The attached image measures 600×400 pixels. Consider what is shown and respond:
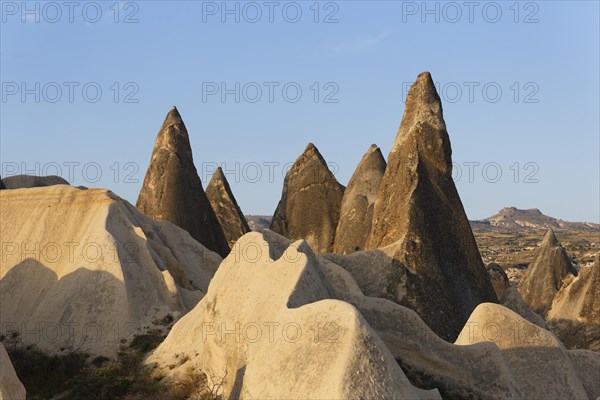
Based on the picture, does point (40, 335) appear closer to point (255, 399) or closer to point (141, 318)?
point (141, 318)

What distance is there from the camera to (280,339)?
13.8 metres

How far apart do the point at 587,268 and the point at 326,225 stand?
29.3 feet

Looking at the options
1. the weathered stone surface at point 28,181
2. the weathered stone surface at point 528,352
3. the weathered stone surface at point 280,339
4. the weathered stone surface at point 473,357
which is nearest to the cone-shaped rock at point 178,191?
the weathered stone surface at point 28,181

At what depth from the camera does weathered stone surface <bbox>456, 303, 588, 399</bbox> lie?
61.0 ft

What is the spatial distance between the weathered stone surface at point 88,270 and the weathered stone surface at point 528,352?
7396 mm

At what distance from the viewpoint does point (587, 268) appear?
34156mm

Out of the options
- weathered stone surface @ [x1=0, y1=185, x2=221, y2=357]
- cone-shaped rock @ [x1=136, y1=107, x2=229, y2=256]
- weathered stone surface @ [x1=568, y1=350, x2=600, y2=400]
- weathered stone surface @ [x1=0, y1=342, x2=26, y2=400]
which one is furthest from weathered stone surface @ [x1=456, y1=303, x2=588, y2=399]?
cone-shaped rock @ [x1=136, y1=107, x2=229, y2=256]

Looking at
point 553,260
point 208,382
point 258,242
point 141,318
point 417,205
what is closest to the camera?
point 208,382

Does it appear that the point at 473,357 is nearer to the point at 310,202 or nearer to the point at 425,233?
the point at 425,233

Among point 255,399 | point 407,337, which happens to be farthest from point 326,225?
point 255,399

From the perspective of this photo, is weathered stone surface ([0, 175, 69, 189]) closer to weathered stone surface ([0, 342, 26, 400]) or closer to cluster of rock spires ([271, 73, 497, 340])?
cluster of rock spires ([271, 73, 497, 340])

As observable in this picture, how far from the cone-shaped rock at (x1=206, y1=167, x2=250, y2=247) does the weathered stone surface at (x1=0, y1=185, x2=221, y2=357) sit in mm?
11173

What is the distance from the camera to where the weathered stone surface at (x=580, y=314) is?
103 ft

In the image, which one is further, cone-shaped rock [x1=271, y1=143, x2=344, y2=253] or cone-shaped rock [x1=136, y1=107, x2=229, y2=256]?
cone-shaped rock [x1=271, y1=143, x2=344, y2=253]
